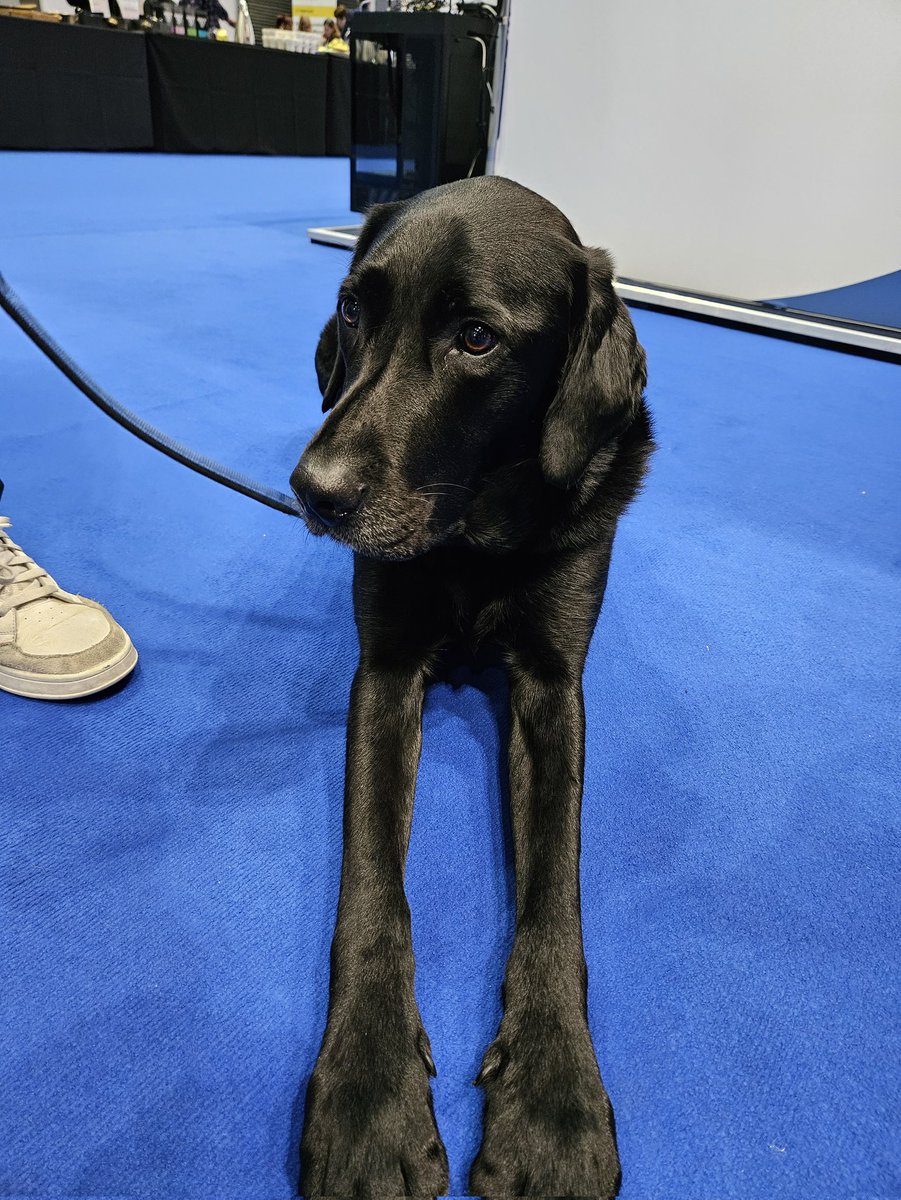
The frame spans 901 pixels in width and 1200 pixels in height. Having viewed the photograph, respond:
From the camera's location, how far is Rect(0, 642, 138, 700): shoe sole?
1.32m

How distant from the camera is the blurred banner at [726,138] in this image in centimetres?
372

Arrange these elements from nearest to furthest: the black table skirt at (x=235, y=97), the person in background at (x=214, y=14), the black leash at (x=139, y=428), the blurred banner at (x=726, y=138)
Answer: the black leash at (x=139, y=428), the blurred banner at (x=726, y=138), the black table skirt at (x=235, y=97), the person in background at (x=214, y=14)

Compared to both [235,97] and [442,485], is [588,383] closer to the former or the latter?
[442,485]

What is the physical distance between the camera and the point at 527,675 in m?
1.25

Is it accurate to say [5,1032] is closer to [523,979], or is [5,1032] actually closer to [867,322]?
[523,979]

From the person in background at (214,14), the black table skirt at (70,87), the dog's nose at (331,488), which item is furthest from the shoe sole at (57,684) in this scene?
the person in background at (214,14)

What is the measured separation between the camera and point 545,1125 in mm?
779

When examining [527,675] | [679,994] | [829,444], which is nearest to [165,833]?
[527,675]

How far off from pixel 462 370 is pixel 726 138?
3.90m

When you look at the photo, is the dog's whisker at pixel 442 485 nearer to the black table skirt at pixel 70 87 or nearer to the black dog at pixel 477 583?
the black dog at pixel 477 583

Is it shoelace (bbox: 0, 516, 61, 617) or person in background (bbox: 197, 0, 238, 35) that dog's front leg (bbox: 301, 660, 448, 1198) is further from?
person in background (bbox: 197, 0, 238, 35)

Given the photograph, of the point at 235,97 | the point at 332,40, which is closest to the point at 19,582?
the point at 235,97

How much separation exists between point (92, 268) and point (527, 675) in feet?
13.4

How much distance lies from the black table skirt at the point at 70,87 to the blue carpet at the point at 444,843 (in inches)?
340
